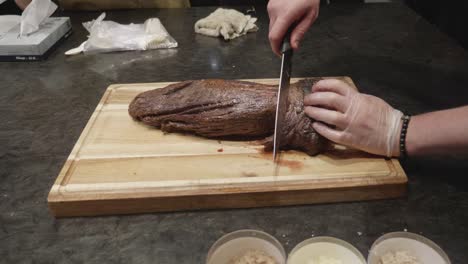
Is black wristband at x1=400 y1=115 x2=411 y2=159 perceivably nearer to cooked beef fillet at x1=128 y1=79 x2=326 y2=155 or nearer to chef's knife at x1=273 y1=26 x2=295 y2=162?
cooked beef fillet at x1=128 y1=79 x2=326 y2=155

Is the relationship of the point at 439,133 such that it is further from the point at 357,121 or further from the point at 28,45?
the point at 28,45

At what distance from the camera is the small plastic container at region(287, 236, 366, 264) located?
1129 mm

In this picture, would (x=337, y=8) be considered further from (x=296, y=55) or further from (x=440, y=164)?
(x=440, y=164)

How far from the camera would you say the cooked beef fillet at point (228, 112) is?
63.0 inches

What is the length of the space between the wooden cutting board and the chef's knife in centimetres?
8

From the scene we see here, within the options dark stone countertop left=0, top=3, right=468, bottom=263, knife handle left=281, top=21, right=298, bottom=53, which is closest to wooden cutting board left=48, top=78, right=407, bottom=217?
dark stone countertop left=0, top=3, right=468, bottom=263

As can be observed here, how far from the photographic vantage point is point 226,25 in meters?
2.73

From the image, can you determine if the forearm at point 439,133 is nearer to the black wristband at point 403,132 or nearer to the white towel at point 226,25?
the black wristband at point 403,132

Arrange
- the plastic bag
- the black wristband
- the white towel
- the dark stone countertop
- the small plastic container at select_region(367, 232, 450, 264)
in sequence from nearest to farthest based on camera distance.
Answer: the small plastic container at select_region(367, 232, 450, 264) < the dark stone countertop < the black wristband < the plastic bag < the white towel

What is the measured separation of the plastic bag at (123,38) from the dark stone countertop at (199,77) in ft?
0.20

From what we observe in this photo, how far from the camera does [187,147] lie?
1.66 m

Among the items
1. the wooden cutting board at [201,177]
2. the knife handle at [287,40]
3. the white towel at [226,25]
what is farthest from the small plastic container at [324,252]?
the white towel at [226,25]

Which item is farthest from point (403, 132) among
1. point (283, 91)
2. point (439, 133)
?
point (283, 91)

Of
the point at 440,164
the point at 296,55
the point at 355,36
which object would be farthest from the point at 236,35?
the point at 440,164
